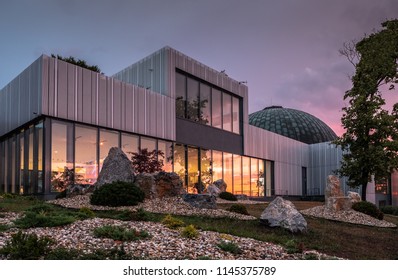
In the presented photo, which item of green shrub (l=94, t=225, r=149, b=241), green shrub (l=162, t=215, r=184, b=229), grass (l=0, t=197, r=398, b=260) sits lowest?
grass (l=0, t=197, r=398, b=260)

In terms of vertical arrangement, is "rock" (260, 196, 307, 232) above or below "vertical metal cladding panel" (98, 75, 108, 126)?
below

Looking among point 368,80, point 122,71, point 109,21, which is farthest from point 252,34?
point 122,71

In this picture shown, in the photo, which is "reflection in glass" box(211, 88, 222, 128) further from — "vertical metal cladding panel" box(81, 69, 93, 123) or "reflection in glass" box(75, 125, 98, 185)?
"vertical metal cladding panel" box(81, 69, 93, 123)

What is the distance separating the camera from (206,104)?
30.0 m

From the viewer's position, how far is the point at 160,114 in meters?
25.7

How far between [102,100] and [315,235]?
14.0 metres

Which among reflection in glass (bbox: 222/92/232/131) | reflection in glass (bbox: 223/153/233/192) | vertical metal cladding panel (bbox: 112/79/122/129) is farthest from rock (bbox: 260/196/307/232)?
reflection in glass (bbox: 222/92/232/131)

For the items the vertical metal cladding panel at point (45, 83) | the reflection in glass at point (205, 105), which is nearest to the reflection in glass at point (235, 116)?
the reflection in glass at point (205, 105)

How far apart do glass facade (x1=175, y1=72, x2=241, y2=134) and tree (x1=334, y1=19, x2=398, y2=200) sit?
876 centimetres

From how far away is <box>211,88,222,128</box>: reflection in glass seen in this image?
1208 inches

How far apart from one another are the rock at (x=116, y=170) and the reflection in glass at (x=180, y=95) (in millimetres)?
10806

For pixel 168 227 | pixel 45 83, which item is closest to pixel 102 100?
pixel 45 83
